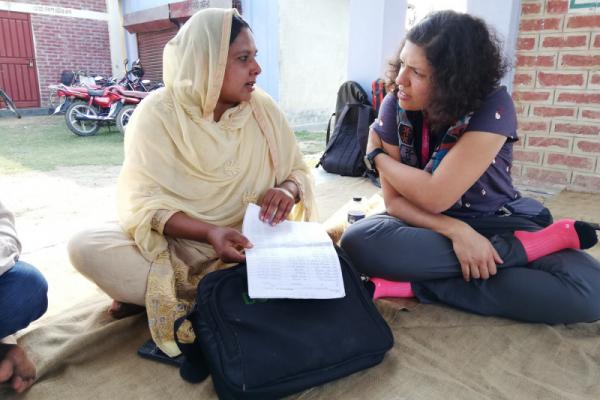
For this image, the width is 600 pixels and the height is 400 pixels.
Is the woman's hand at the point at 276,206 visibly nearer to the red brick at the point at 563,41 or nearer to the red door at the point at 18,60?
the red brick at the point at 563,41

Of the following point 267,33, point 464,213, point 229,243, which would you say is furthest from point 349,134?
point 267,33

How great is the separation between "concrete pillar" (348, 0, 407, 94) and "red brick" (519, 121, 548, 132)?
3.87ft

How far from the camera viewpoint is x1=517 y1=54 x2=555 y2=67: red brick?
3.08 meters

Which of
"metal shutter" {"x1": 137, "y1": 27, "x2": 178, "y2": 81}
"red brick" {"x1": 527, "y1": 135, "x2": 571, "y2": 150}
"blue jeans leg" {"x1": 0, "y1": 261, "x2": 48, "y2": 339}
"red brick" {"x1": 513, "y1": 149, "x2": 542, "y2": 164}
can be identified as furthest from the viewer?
"metal shutter" {"x1": 137, "y1": 27, "x2": 178, "y2": 81}

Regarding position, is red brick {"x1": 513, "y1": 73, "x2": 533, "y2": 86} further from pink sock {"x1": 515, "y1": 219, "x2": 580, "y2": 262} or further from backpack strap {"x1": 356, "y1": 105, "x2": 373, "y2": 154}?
pink sock {"x1": 515, "y1": 219, "x2": 580, "y2": 262}

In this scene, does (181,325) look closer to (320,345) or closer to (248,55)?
(320,345)

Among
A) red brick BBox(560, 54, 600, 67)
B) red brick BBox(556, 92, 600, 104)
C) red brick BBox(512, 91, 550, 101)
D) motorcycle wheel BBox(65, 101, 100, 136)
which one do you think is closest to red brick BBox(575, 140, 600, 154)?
red brick BBox(556, 92, 600, 104)

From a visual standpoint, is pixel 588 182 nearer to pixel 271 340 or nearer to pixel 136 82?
pixel 271 340

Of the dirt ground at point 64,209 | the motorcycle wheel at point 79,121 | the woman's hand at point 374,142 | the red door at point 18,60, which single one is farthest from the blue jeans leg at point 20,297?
the red door at point 18,60

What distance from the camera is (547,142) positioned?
10.4ft

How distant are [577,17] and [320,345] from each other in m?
2.93

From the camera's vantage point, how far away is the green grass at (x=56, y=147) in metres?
4.44

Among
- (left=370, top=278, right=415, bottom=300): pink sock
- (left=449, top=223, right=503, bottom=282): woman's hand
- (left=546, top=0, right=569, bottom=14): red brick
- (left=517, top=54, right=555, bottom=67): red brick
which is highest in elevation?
(left=546, top=0, right=569, bottom=14): red brick

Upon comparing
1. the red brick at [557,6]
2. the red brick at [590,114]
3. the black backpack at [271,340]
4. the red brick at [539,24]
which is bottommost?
the black backpack at [271,340]
